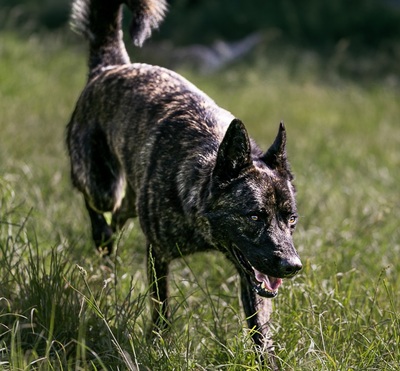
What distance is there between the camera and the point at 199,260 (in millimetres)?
5598

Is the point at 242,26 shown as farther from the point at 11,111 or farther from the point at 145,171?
the point at 145,171

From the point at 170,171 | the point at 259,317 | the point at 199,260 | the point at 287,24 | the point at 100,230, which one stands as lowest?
the point at 287,24

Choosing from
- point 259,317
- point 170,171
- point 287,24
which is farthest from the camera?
point 287,24

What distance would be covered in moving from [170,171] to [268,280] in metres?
0.94

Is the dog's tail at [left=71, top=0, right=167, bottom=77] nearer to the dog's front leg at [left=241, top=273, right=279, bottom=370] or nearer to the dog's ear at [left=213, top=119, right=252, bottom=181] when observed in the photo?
the dog's ear at [left=213, top=119, right=252, bottom=181]

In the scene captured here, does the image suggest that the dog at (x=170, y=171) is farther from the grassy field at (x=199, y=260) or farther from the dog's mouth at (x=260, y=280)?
the grassy field at (x=199, y=260)

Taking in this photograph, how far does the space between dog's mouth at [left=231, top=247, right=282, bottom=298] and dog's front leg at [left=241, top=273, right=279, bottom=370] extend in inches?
3.2

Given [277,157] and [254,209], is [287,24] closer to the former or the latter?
[277,157]

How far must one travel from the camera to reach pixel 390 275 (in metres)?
5.30

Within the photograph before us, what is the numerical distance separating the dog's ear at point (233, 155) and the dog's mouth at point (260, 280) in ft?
1.27

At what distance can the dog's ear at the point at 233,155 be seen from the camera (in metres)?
4.05

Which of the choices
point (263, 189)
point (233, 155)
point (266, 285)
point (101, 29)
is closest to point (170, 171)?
point (233, 155)

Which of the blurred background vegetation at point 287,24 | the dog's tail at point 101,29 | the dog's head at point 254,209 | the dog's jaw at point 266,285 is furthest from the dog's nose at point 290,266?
the blurred background vegetation at point 287,24

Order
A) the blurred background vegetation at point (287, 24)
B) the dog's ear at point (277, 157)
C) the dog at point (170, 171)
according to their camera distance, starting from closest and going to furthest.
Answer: the dog at point (170, 171) → the dog's ear at point (277, 157) → the blurred background vegetation at point (287, 24)
